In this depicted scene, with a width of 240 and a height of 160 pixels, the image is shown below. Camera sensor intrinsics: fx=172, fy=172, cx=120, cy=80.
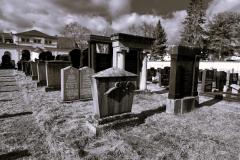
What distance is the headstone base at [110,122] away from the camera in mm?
4250

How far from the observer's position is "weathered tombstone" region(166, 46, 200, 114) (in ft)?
19.4

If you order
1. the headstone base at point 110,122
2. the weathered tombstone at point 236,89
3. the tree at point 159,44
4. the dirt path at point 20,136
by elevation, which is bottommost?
the dirt path at point 20,136

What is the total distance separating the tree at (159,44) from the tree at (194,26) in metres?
9.16

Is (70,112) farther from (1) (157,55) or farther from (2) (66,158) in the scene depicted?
(1) (157,55)

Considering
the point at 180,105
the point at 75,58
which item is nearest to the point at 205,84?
the point at 180,105

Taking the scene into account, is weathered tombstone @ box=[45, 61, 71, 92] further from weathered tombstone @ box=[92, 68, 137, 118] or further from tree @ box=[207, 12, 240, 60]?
tree @ box=[207, 12, 240, 60]

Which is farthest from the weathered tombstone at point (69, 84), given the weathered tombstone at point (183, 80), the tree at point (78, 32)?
the tree at point (78, 32)

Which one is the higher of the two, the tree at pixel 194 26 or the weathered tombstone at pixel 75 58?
the tree at pixel 194 26

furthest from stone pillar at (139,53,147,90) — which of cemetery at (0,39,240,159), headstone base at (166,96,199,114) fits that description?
headstone base at (166,96,199,114)

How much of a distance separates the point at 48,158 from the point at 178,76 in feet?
15.3

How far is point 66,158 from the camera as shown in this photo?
10.5 feet

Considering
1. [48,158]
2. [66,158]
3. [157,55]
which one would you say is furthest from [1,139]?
[157,55]

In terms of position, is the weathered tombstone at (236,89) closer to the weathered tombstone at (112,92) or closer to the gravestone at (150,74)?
the weathered tombstone at (112,92)

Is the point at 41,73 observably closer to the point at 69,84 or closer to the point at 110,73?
the point at 69,84
